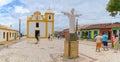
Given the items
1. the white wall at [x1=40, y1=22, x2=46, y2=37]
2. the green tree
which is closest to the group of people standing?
the green tree

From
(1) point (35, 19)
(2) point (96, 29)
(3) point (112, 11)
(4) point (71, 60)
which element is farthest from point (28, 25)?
(4) point (71, 60)

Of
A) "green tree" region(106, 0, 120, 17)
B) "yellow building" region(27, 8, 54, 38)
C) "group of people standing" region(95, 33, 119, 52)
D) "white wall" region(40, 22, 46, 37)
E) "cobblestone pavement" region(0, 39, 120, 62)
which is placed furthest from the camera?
"white wall" region(40, 22, 46, 37)

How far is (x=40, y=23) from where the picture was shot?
59031 millimetres

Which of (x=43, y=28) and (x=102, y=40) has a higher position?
(x=43, y=28)

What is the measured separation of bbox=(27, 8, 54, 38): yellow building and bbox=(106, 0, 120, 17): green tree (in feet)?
100

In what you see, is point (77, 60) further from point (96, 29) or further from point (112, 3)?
point (96, 29)

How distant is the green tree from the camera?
2772 centimetres

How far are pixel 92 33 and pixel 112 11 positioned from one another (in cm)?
1529

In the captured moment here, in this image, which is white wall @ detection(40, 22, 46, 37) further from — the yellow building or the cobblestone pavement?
the cobblestone pavement

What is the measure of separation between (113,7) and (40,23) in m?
32.9

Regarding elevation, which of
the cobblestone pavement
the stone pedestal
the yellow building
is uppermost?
the yellow building

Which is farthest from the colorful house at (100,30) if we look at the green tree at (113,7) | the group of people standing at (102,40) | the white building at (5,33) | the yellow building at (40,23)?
the white building at (5,33)

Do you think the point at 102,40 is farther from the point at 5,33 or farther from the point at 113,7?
the point at 5,33

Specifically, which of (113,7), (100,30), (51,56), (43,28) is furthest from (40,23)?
(51,56)
